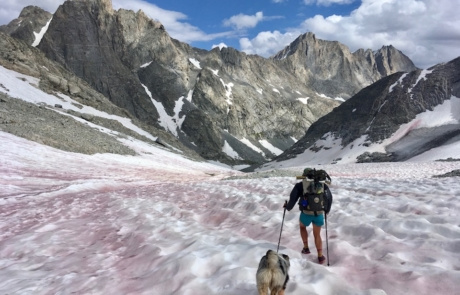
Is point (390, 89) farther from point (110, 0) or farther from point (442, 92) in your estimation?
point (110, 0)

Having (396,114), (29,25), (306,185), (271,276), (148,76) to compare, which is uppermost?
(29,25)

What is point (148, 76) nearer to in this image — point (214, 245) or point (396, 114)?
point (396, 114)

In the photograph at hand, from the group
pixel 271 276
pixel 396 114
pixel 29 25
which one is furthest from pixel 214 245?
pixel 29 25

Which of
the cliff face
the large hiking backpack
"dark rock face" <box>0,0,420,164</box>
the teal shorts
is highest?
the cliff face

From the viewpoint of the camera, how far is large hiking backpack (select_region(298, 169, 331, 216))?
6949 mm

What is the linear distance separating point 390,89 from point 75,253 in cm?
10177

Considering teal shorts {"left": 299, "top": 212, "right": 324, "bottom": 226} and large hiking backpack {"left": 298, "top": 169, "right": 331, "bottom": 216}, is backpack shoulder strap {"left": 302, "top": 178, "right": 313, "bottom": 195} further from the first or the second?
teal shorts {"left": 299, "top": 212, "right": 324, "bottom": 226}

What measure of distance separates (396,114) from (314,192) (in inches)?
3483

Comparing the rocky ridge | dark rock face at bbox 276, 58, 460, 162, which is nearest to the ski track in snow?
the rocky ridge

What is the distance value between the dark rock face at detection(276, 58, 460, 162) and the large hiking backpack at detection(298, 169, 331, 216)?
67.4 metres

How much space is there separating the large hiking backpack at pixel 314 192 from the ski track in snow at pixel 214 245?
118 centimetres

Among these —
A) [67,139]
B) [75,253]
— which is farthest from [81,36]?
[75,253]

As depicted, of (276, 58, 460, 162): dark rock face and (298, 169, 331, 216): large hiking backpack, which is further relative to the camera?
(276, 58, 460, 162): dark rock face

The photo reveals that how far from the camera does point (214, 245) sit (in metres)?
8.04
